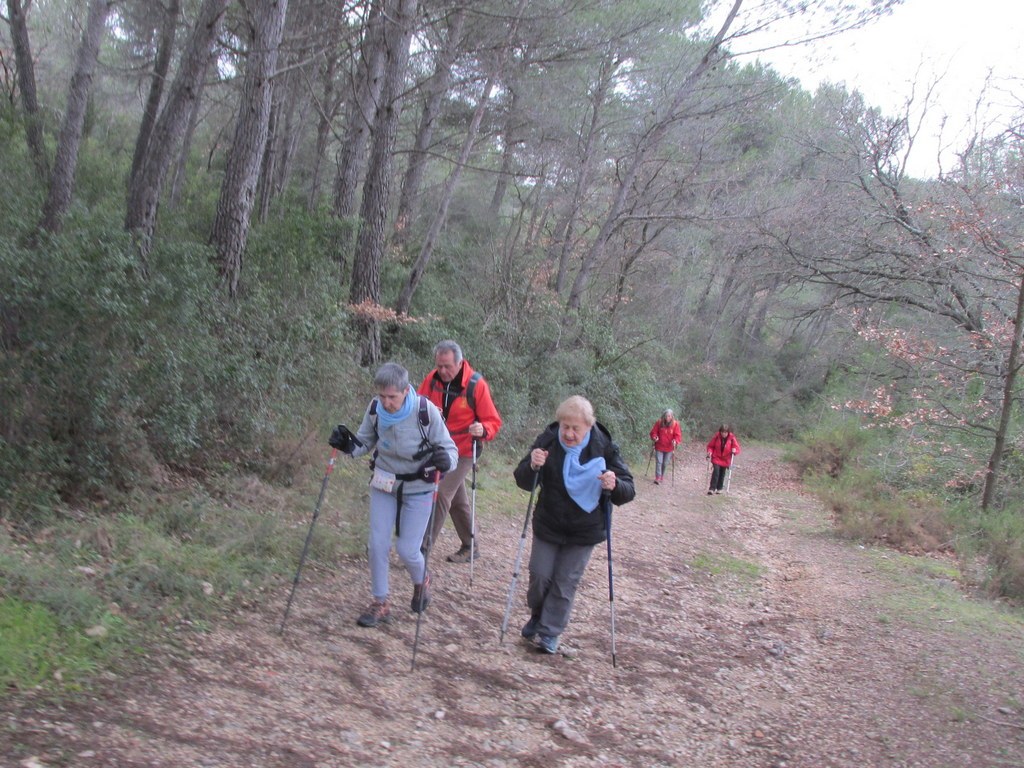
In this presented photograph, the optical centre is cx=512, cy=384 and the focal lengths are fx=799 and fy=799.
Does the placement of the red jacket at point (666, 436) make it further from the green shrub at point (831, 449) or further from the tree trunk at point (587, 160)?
the tree trunk at point (587, 160)

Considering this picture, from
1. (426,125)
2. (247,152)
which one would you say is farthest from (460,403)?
(426,125)

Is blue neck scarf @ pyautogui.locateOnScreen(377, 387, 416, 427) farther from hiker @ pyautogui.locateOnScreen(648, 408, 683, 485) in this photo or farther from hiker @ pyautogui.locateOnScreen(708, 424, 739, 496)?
hiker @ pyautogui.locateOnScreen(648, 408, 683, 485)

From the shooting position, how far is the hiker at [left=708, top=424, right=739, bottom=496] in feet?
52.3

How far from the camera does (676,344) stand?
33.4 meters

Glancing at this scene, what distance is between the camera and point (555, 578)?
5.48 metres

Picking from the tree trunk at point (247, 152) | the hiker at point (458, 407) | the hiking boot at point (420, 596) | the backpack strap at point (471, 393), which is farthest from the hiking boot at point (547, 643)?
the tree trunk at point (247, 152)

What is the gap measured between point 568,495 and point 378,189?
32.0 feet

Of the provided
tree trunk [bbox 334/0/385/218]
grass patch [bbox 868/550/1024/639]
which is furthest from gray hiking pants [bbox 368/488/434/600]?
tree trunk [bbox 334/0/385/218]

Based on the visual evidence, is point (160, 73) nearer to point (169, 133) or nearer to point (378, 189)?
point (378, 189)

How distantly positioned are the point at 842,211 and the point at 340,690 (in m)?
17.4

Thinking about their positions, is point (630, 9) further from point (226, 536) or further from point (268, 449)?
point (226, 536)

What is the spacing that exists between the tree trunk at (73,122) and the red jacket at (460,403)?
304 inches

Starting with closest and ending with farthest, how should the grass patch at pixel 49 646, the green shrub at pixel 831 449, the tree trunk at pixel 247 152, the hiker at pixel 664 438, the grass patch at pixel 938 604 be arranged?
the grass patch at pixel 49 646
the grass patch at pixel 938 604
the tree trunk at pixel 247 152
the hiker at pixel 664 438
the green shrub at pixel 831 449

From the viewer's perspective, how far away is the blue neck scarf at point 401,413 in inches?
205
